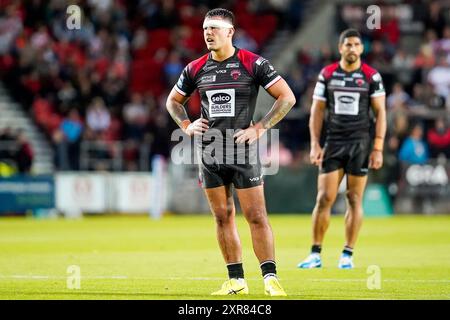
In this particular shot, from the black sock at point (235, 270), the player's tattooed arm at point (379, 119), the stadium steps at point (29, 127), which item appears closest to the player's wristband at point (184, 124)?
the black sock at point (235, 270)

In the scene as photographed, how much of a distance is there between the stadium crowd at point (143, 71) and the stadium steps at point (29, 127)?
0.44 metres

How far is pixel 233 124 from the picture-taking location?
10758mm

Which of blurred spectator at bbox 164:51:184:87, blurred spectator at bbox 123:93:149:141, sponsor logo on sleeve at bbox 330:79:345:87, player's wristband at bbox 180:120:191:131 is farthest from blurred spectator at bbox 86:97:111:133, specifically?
player's wristband at bbox 180:120:191:131

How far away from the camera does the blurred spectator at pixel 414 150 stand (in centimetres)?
2802

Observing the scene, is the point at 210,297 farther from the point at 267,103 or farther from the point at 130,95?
the point at 130,95

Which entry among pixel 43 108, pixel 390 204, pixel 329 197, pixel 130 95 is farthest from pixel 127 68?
pixel 329 197

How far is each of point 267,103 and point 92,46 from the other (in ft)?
24.8

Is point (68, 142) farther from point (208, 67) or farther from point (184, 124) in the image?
point (208, 67)

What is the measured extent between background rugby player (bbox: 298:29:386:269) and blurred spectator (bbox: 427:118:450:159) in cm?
1417

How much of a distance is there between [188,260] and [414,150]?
546 inches

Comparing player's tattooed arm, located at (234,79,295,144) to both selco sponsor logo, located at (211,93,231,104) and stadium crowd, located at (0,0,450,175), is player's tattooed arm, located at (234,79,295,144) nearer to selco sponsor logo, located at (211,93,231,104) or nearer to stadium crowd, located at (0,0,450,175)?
selco sponsor logo, located at (211,93,231,104)

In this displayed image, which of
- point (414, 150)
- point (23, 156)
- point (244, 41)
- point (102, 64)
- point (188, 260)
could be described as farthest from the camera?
point (244, 41)

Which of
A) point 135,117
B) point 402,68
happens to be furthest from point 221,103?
point 402,68

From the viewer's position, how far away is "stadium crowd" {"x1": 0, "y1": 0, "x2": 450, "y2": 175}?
2986 cm
